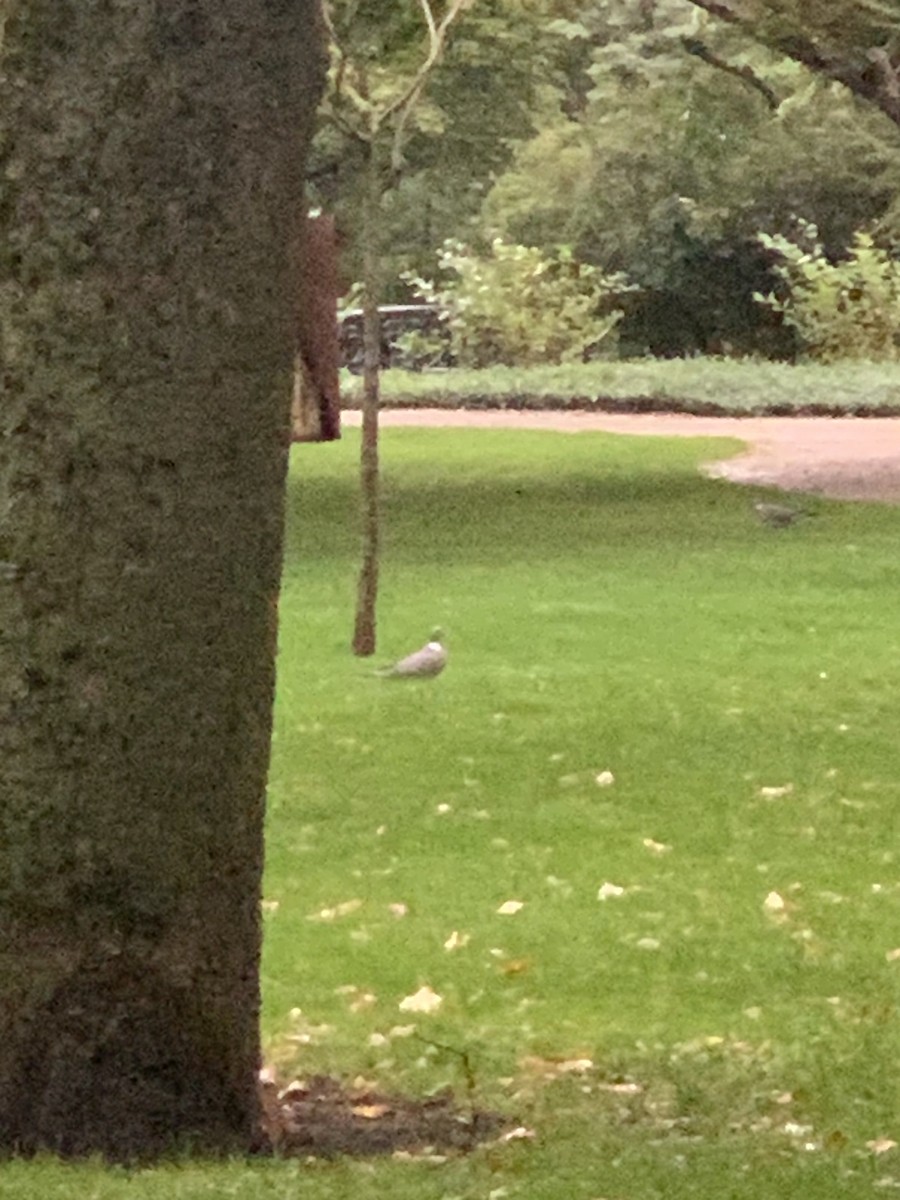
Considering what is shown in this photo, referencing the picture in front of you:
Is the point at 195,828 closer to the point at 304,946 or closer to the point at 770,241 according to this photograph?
the point at 304,946

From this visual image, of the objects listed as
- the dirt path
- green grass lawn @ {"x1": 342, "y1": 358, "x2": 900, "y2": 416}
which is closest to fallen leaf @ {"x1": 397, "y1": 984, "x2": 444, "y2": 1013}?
the dirt path

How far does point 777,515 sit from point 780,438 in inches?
199

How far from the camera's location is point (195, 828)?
5.00m

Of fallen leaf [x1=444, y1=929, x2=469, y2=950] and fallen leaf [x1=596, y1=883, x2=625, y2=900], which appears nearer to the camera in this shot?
fallen leaf [x1=444, y1=929, x2=469, y2=950]

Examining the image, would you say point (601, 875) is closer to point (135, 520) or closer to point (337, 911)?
point (337, 911)

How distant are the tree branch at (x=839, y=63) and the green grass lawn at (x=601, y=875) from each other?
3.14 m

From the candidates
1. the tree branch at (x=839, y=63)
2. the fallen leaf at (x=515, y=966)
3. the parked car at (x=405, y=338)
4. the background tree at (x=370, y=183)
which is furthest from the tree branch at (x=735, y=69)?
the fallen leaf at (x=515, y=966)

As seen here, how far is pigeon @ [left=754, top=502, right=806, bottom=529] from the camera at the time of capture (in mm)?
18562

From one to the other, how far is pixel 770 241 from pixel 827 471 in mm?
11099

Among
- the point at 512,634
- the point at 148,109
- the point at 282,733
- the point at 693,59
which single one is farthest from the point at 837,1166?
the point at 693,59

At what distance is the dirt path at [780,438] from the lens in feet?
67.7

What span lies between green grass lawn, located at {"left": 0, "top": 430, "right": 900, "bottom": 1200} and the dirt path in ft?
11.8

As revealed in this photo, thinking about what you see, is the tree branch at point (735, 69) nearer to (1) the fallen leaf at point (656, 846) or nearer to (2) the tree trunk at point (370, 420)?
(2) the tree trunk at point (370, 420)

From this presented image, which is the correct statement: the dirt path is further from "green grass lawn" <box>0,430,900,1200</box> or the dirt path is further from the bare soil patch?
the bare soil patch
